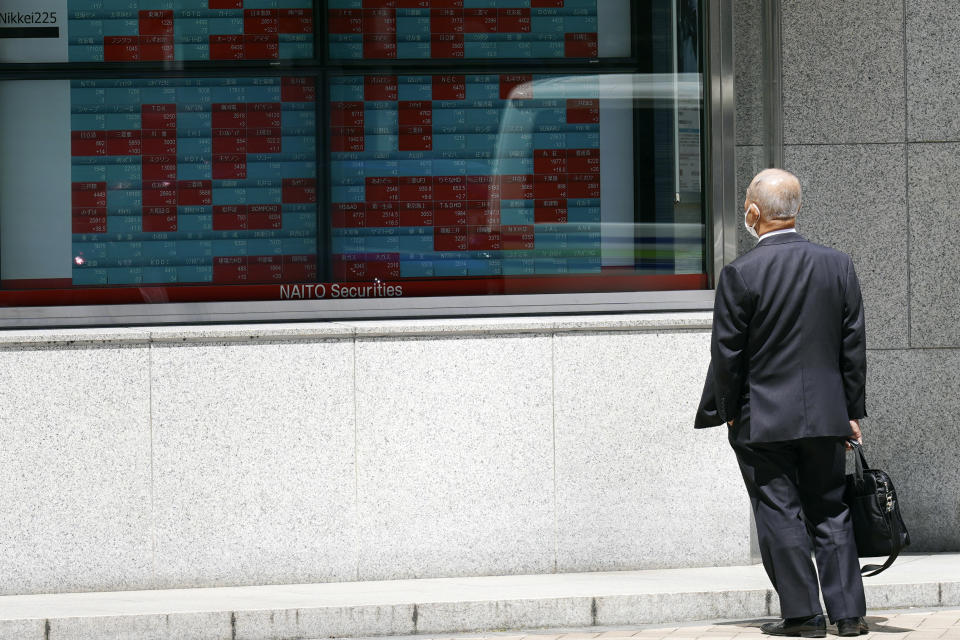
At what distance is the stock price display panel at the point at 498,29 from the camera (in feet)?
23.6

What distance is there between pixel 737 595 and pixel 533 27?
3.18 m

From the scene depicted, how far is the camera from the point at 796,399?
5.30 meters

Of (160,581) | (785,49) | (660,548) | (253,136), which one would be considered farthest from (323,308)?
(785,49)

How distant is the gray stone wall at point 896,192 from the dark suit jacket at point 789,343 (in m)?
2.00

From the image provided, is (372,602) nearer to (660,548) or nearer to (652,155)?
(660,548)

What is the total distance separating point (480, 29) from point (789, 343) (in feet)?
9.20

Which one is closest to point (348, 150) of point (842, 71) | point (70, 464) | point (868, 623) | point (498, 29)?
point (498, 29)

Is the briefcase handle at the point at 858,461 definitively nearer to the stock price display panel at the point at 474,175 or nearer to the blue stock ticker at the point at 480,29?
the stock price display panel at the point at 474,175

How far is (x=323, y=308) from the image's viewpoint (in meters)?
6.99

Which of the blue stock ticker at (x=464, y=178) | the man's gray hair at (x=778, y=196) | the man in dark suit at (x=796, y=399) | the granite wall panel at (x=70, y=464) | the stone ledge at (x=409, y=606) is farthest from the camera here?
the blue stock ticker at (x=464, y=178)

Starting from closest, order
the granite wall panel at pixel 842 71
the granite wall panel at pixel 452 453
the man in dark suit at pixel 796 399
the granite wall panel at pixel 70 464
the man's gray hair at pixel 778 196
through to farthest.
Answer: the man in dark suit at pixel 796 399, the man's gray hair at pixel 778 196, the granite wall panel at pixel 70 464, the granite wall panel at pixel 452 453, the granite wall panel at pixel 842 71

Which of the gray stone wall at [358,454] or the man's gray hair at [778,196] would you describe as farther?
the gray stone wall at [358,454]

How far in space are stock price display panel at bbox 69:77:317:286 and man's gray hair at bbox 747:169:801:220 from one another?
261 centimetres

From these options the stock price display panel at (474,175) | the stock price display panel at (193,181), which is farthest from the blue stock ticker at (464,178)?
the stock price display panel at (193,181)
